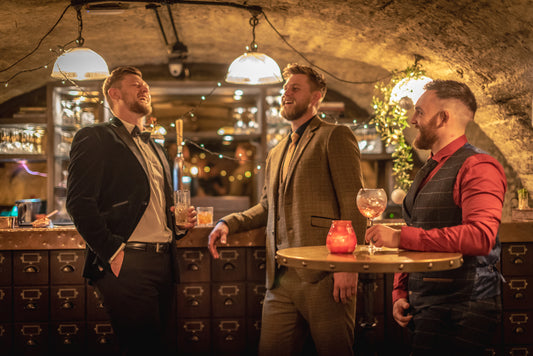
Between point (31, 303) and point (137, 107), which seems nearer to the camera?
point (137, 107)

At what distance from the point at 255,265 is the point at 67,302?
1165mm

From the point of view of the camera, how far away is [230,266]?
3.12 meters

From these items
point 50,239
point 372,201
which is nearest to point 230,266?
point 50,239

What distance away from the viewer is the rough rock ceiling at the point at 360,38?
3.47m

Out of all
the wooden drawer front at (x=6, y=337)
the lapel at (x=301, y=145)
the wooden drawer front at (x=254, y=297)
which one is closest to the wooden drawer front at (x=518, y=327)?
the wooden drawer front at (x=254, y=297)

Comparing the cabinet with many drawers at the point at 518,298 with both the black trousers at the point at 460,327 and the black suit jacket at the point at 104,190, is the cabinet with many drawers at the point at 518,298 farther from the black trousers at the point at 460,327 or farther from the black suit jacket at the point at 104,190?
the black suit jacket at the point at 104,190

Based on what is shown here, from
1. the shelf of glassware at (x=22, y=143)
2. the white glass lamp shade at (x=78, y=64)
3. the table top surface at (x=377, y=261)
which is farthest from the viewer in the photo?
the shelf of glassware at (x=22, y=143)

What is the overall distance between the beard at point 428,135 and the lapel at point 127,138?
118 cm

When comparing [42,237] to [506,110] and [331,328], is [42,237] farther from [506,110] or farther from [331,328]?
[506,110]

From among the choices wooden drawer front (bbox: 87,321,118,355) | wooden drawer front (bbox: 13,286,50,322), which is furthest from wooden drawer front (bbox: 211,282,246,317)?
wooden drawer front (bbox: 13,286,50,322)

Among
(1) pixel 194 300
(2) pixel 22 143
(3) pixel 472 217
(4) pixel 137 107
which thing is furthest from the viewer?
(2) pixel 22 143

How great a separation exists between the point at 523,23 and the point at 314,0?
1.46 metres

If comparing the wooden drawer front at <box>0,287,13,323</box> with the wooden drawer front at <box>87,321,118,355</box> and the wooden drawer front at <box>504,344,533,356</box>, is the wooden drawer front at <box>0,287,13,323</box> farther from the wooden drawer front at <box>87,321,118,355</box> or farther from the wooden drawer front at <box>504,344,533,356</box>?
the wooden drawer front at <box>504,344,533,356</box>

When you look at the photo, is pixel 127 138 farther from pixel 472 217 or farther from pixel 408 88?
pixel 408 88
